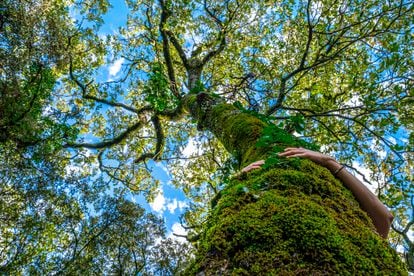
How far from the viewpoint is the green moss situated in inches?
53.6

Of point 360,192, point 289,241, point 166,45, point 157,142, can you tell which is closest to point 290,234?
point 289,241

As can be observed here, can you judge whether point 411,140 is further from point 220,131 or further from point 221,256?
point 221,256

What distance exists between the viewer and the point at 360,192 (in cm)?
254

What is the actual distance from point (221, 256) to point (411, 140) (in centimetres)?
867

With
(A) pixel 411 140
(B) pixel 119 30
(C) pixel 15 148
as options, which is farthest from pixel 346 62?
(C) pixel 15 148

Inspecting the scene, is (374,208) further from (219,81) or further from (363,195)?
(219,81)

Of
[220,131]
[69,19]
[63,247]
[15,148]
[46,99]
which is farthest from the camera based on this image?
[69,19]

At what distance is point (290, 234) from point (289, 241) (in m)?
0.05

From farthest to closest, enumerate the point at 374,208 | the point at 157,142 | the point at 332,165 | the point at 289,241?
the point at 157,142 → the point at 332,165 → the point at 374,208 → the point at 289,241

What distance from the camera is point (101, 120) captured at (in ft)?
43.8

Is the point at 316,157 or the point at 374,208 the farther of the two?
the point at 316,157

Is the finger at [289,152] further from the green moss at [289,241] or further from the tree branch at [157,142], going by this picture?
the tree branch at [157,142]

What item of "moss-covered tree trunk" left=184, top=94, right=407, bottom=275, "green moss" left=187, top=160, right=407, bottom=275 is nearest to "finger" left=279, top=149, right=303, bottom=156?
"moss-covered tree trunk" left=184, top=94, right=407, bottom=275

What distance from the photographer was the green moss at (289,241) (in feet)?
4.47
